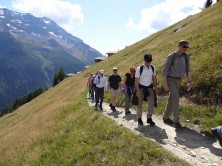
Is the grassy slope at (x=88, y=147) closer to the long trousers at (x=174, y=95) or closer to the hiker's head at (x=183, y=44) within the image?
the long trousers at (x=174, y=95)

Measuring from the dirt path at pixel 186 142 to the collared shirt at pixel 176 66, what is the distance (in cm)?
236

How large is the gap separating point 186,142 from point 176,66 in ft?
10.3

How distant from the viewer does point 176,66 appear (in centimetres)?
1292

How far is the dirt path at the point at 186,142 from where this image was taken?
9.96 m

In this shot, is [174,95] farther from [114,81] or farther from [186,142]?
[114,81]

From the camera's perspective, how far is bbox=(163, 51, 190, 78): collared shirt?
1283 centimetres

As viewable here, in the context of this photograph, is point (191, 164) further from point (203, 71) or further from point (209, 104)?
point (203, 71)

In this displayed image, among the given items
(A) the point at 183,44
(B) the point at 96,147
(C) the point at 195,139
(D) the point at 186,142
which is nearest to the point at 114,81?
(B) the point at 96,147

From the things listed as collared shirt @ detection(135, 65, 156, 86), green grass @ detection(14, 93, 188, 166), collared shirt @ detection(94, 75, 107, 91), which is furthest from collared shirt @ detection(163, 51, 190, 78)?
collared shirt @ detection(94, 75, 107, 91)

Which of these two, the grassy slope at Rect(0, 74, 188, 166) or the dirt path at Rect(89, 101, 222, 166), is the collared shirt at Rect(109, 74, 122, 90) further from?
the dirt path at Rect(89, 101, 222, 166)

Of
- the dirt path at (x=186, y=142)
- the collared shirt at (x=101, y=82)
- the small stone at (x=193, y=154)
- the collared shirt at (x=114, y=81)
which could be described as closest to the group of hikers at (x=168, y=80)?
the dirt path at (x=186, y=142)

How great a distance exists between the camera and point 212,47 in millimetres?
24797

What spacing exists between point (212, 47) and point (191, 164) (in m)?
17.1

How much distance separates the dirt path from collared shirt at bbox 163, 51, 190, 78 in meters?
2.36
